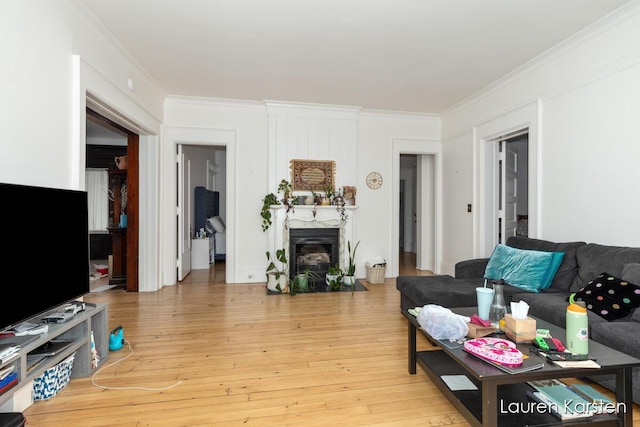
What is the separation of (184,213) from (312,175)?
216 cm

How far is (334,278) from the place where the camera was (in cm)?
451

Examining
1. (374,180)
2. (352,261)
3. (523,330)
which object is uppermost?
(374,180)

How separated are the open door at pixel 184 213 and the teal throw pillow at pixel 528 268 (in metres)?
4.32

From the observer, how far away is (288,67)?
3.63m

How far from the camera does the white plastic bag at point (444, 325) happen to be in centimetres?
172

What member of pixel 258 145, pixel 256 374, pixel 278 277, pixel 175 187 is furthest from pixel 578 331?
pixel 175 187

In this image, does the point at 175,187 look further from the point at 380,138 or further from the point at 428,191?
the point at 428,191

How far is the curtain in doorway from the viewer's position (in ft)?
19.5

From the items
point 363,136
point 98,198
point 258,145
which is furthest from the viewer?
point 98,198

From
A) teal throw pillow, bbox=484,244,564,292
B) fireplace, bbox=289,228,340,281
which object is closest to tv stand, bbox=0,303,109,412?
fireplace, bbox=289,228,340,281

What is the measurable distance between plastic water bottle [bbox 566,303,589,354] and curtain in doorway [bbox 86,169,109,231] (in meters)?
6.91

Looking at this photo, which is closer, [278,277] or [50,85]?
[50,85]

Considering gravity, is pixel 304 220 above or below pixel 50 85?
below

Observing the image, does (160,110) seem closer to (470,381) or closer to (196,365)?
(196,365)
